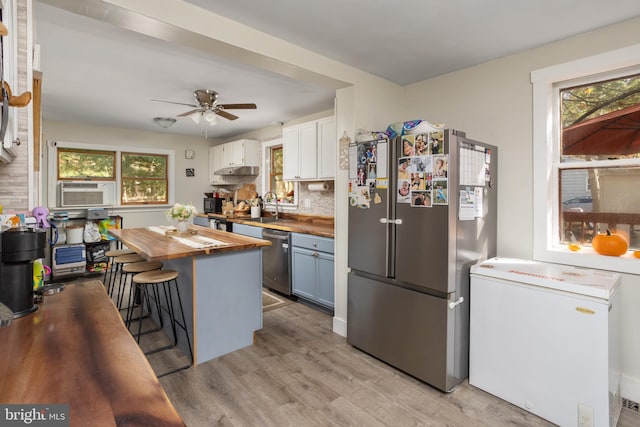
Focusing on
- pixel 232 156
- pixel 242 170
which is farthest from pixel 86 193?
pixel 242 170

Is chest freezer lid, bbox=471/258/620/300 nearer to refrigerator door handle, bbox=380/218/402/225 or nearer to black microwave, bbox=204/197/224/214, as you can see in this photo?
refrigerator door handle, bbox=380/218/402/225

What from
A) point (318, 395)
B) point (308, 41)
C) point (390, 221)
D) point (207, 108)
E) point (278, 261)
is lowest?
point (318, 395)

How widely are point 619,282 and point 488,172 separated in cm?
105

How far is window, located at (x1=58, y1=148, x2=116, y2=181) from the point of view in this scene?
17.2ft

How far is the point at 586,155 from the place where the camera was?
240cm

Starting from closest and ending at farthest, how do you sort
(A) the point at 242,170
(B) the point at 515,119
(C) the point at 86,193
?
(B) the point at 515,119
(C) the point at 86,193
(A) the point at 242,170

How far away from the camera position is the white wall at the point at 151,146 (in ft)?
16.9

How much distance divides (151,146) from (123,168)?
595 millimetres

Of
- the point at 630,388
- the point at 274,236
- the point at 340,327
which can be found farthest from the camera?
the point at 274,236

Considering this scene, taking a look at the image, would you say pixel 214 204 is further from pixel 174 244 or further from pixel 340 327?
pixel 340 327

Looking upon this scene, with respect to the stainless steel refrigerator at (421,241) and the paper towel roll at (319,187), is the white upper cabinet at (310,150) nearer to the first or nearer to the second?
the paper towel roll at (319,187)

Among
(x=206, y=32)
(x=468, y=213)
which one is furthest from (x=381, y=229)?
(x=206, y=32)

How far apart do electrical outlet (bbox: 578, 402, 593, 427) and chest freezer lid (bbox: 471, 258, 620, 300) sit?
0.61 metres

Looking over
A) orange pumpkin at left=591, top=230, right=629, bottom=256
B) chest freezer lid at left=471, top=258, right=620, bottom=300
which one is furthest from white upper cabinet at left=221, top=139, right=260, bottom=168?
orange pumpkin at left=591, top=230, right=629, bottom=256
